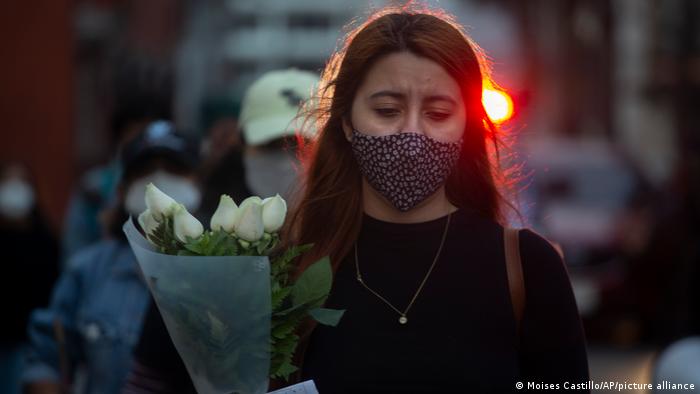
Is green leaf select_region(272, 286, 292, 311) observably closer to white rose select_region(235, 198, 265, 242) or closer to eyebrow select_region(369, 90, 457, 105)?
white rose select_region(235, 198, 265, 242)

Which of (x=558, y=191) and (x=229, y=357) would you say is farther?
(x=558, y=191)

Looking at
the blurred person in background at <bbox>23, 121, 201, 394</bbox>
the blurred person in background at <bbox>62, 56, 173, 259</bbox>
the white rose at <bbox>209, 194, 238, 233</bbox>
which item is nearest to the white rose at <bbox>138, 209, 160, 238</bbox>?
the white rose at <bbox>209, 194, 238, 233</bbox>

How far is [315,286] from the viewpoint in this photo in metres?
3.12

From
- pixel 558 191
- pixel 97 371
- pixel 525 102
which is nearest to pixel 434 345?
pixel 97 371

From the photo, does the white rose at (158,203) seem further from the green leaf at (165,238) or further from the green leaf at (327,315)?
the green leaf at (327,315)

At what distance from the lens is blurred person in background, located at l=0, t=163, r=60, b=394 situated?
26.3ft

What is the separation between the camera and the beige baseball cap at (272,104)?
15.5 feet

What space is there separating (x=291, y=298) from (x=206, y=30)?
51.9 metres

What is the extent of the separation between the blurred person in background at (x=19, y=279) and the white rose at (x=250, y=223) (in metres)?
5.17

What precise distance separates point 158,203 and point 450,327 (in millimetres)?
729

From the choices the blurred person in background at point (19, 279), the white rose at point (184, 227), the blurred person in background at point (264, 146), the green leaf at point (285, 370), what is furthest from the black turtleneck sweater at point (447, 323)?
the blurred person in background at point (19, 279)

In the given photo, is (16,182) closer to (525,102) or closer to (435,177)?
(525,102)

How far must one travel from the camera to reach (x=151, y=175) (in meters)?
5.28

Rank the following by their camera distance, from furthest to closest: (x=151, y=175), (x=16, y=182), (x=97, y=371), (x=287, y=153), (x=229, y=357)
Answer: (x=16, y=182)
(x=151, y=175)
(x=97, y=371)
(x=287, y=153)
(x=229, y=357)
